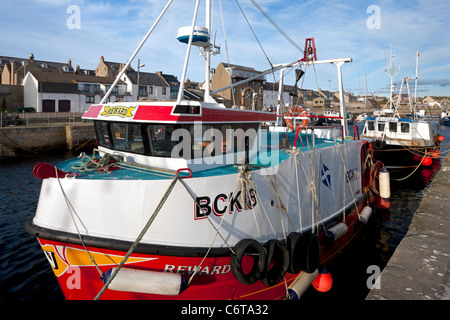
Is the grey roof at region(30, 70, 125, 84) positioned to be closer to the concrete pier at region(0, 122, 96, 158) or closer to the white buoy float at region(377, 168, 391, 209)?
the concrete pier at region(0, 122, 96, 158)

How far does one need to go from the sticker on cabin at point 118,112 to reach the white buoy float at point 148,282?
324 centimetres

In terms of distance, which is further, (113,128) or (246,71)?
(246,71)

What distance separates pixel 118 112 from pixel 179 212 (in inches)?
117

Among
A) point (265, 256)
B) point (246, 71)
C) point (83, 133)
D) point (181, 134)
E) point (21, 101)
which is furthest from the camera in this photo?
point (246, 71)

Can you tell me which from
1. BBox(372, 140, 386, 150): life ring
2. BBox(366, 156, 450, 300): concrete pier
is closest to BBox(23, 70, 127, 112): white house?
BBox(372, 140, 386, 150): life ring

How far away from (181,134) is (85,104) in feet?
178

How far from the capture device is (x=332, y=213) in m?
8.60

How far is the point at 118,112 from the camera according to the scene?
677 cm

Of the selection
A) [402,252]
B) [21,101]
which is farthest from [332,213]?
[21,101]

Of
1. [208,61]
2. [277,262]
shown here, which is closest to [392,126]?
[208,61]

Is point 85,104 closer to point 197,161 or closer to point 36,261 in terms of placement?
point 36,261

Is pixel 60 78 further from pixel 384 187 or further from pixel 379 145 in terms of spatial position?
pixel 384 187

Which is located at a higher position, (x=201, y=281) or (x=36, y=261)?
(x=201, y=281)

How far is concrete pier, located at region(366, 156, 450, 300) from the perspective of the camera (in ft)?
19.2
